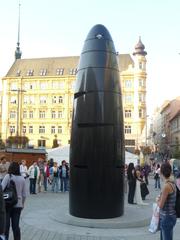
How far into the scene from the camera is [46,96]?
104562 mm

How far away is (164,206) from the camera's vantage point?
675cm

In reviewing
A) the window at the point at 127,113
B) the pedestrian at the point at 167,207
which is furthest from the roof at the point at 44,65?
the pedestrian at the point at 167,207

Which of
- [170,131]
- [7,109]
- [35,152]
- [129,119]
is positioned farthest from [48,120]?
[35,152]

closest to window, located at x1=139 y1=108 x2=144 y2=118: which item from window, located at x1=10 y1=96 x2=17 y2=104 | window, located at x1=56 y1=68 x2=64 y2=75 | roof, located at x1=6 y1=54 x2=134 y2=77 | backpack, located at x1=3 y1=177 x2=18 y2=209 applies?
roof, located at x1=6 y1=54 x2=134 y2=77

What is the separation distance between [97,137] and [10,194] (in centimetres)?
447

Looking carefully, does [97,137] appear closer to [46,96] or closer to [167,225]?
[167,225]

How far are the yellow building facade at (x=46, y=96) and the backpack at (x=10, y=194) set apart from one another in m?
90.1

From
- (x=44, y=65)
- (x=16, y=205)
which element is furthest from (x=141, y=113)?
(x=16, y=205)

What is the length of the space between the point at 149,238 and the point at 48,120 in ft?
308

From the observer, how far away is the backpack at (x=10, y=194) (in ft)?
24.6

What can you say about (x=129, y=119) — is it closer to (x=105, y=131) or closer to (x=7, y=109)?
(x=7, y=109)

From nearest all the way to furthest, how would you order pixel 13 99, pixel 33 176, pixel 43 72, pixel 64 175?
pixel 33 176 → pixel 64 175 → pixel 43 72 → pixel 13 99

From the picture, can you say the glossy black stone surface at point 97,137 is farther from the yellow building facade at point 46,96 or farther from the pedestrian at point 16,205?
the yellow building facade at point 46,96

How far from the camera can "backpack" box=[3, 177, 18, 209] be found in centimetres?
749
